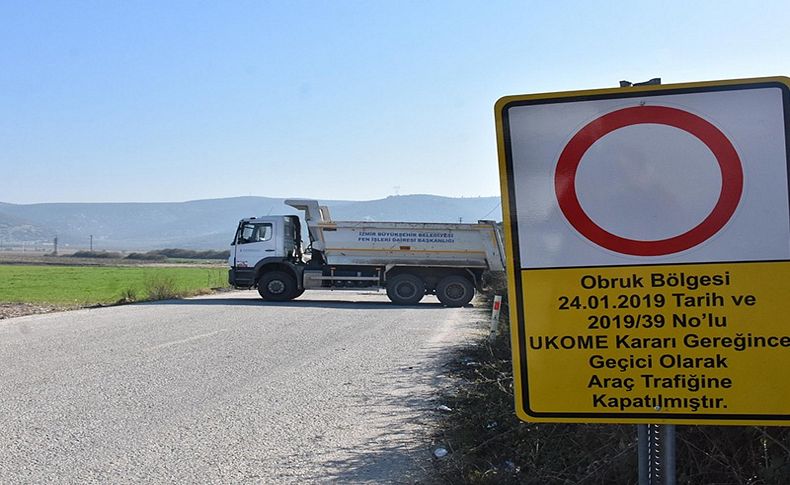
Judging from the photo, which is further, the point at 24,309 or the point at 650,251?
Answer: the point at 24,309

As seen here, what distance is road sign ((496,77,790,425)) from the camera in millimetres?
2021

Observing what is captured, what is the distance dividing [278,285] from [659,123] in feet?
74.8

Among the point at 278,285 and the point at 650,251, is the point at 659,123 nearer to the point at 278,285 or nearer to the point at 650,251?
the point at 650,251

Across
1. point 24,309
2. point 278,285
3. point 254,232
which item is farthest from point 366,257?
point 24,309

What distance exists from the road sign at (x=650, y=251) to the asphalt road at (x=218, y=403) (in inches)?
130

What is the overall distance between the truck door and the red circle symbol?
22.5 m

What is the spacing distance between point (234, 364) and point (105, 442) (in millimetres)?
4221

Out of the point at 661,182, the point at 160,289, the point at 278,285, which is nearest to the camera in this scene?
the point at 661,182

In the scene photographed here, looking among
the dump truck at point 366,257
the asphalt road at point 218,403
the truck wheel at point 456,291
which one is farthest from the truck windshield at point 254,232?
the asphalt road at point 218,403

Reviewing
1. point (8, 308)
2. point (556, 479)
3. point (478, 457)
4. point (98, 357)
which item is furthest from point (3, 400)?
point (8, 308)

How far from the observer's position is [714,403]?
2.06 metres

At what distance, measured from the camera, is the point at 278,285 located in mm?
24375

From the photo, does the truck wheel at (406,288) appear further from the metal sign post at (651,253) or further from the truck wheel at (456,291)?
the metal sign post at (651,253)

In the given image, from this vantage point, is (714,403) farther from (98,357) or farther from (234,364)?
(98,357)
